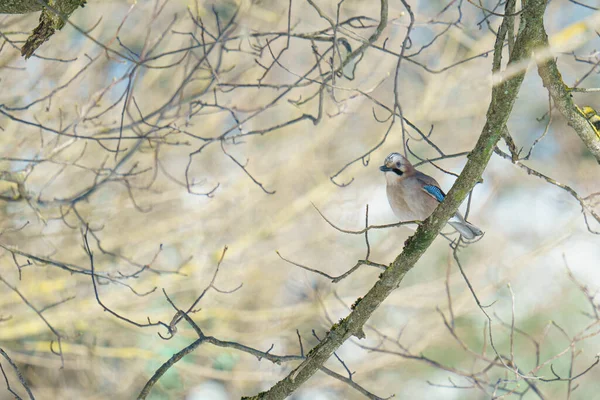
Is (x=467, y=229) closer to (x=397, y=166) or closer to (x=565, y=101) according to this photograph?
(x=397, y=166)

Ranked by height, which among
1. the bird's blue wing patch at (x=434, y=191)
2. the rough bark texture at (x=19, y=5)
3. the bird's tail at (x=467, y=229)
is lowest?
the bird's tail at (x=467, y=229)

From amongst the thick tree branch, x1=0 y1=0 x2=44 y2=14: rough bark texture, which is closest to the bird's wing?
the thick tree branch

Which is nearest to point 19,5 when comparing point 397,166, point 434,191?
point 397,166

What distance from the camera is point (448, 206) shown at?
112 inches

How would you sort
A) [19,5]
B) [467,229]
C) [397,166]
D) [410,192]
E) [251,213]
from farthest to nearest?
[251,213] < [397,166] < [410,192] < [467,229] < [19,5]

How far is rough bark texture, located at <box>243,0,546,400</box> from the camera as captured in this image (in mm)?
2746

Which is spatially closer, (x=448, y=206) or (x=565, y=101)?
(x=448, y=206)

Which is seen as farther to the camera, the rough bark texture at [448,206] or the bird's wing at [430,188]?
the bird's wing at [430,188]

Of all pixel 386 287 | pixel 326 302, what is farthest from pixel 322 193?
pixel 386 287

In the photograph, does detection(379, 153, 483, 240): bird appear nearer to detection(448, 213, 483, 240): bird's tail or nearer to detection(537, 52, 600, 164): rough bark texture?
detection(448, 213, 483, 240): bird's tail

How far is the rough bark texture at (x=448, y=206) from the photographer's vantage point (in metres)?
2.75

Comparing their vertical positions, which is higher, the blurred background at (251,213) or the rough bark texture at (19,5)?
the blurred background at (251,213)

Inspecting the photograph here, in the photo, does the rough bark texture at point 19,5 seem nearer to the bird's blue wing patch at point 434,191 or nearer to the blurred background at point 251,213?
the bird's blue wing patch at point 434,191

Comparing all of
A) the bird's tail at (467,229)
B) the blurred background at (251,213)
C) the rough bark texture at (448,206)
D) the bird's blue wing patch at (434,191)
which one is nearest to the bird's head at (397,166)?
the bird's blue wing patch at (434,191)
